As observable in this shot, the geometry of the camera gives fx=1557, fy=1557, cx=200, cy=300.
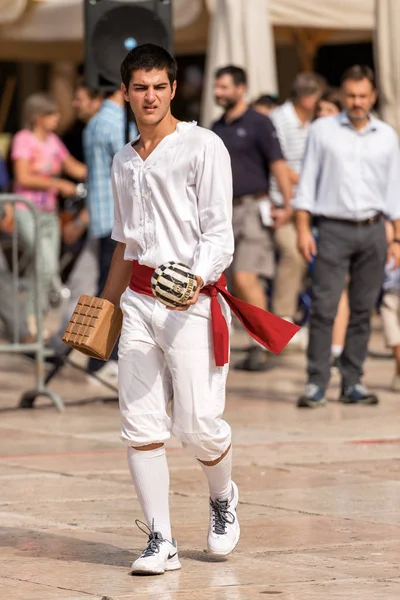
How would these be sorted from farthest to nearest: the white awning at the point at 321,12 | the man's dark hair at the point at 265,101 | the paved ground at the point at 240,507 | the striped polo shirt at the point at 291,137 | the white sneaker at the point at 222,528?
the white awning at the point at 321,12
the man's dark hair at the point at 265,101
the striped polo shirt at the point at 291,137
the white sneaker at the point at 222,528
the paved ground at the point at 240,507

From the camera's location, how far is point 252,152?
12.0 m

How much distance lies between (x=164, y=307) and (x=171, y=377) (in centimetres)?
28

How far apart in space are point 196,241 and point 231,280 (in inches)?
262

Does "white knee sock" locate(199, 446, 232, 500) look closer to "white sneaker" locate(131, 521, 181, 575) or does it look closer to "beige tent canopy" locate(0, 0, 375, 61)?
"white sneaker" locate(131, 521, 181, 575)

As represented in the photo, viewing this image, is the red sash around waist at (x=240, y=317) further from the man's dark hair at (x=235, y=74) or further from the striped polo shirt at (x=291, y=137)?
the striped polo shirt at (x=291, y=137)

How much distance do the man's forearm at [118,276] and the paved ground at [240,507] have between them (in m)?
1.02

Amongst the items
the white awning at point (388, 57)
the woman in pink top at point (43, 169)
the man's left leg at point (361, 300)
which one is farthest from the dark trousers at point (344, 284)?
the woman in pink top at point (43, 169)

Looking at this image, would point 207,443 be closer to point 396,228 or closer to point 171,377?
point 171,377

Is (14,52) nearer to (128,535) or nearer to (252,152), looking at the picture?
(252,152)

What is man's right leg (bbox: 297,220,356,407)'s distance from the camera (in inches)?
399

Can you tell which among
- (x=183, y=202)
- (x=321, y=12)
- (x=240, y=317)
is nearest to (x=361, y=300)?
(x=240, y=317)

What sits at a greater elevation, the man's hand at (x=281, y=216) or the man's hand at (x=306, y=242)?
the man's hand at (x=306, y=242)

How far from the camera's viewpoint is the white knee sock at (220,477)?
5.97 metres

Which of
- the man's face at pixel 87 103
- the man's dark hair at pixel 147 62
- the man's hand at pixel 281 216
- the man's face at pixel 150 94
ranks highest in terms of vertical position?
the man's dark hair at pixel 147 62
